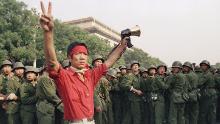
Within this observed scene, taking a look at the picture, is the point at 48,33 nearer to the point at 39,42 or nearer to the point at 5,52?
the point at 5,52

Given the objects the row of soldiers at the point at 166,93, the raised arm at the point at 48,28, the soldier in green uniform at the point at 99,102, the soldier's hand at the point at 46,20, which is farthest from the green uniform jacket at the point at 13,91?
the soldier's hand at the point at 46,20

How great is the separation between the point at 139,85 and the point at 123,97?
1.00 meters

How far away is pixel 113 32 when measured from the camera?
86.1m

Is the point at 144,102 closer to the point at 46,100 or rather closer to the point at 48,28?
the point at 46,100

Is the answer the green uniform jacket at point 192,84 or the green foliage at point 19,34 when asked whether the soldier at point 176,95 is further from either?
the green foliage at point 19,34

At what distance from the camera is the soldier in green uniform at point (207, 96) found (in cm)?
1066

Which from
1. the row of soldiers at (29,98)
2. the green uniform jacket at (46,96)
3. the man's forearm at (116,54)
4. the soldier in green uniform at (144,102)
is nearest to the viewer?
the man's forearm at (116,54)

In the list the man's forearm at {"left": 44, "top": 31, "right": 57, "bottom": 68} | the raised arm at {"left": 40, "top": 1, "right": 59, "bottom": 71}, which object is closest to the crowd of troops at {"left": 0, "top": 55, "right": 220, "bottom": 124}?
the man's forearm at {"left": 44, "top": 31, "right": 57, "bottom": 68}

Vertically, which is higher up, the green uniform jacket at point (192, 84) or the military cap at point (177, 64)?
the military cap at point (177, 64)

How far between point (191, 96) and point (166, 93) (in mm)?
884

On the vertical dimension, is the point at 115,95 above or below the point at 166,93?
below

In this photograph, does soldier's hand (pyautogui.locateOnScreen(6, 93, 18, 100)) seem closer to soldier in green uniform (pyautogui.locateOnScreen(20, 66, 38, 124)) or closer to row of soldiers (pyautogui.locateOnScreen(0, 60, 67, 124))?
row of soldiers (pyautogui.locateOnScreen(0, 60, 67, 124))

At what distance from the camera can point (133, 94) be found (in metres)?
11.0

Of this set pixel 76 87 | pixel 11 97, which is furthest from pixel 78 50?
pixel 11 97
